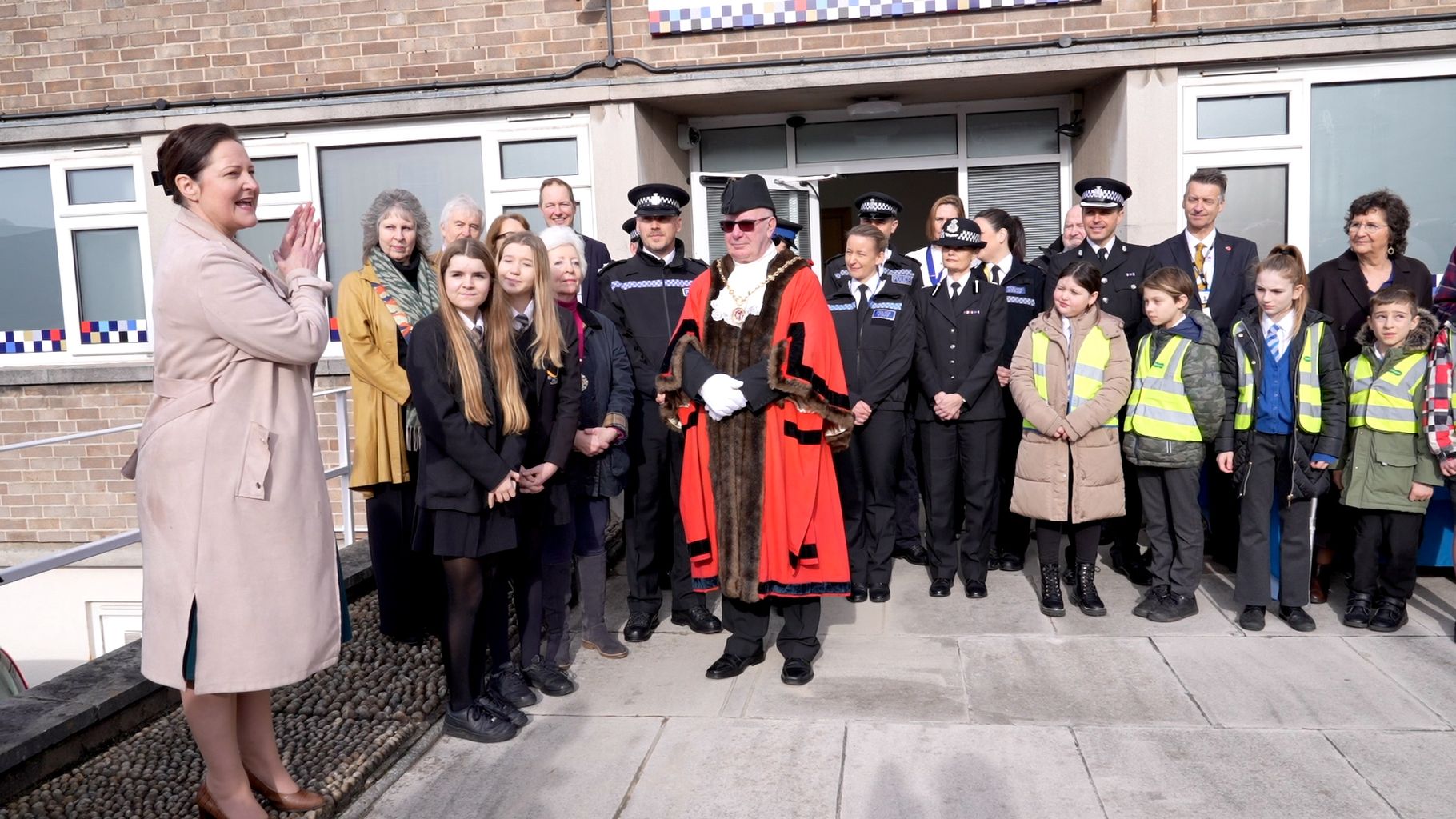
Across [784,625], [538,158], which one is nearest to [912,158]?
[538,158]

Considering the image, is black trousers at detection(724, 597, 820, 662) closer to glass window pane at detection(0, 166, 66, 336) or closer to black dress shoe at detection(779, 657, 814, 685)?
black dress shoe at detection(779, 657, 814, 685)

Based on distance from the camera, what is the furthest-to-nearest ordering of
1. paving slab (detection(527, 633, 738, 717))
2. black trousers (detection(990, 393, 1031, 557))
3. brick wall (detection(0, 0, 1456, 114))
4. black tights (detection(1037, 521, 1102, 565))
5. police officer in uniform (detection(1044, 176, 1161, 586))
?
brick wall (detection(0, 0, 1456, 114)) → black trousers (detection(990, 393, 1031, 557)) → police officer in uniform (detection(1044, 176, 1161, 586)) → black tights (detection(1037, 521, 1102, 565)) → paving slab (detection(527, 633, 738, 717))

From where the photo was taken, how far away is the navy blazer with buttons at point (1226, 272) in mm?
5426

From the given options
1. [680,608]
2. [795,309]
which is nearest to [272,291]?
[795,309]

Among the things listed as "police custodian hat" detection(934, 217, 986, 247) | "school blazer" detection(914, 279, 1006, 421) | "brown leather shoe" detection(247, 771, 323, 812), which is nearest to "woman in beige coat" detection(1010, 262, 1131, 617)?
"school blazer" detection(914, 279, 1006, 421)

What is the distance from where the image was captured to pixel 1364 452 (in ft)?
15.6

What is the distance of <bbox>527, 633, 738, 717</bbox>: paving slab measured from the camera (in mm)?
4012

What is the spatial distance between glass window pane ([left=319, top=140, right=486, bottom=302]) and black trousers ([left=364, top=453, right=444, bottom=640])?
4275mm

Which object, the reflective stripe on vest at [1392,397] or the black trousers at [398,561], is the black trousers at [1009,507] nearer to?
the reflective stripe on vest at [1392,397]

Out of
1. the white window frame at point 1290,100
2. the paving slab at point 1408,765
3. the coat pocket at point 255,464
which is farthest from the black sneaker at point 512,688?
the white window frame at point 1290,100

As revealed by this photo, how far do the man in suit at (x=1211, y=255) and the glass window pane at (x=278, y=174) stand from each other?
636 cm

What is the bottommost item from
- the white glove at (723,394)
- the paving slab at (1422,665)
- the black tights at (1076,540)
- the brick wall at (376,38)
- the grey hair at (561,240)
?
the paving slab at (1422,665)

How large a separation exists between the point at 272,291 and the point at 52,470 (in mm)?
7646

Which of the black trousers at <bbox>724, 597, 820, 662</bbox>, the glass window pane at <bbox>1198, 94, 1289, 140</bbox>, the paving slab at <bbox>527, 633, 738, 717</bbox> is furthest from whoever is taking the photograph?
the glass window pane at <bbox>1198, 94, 1289, 140</bbox>
